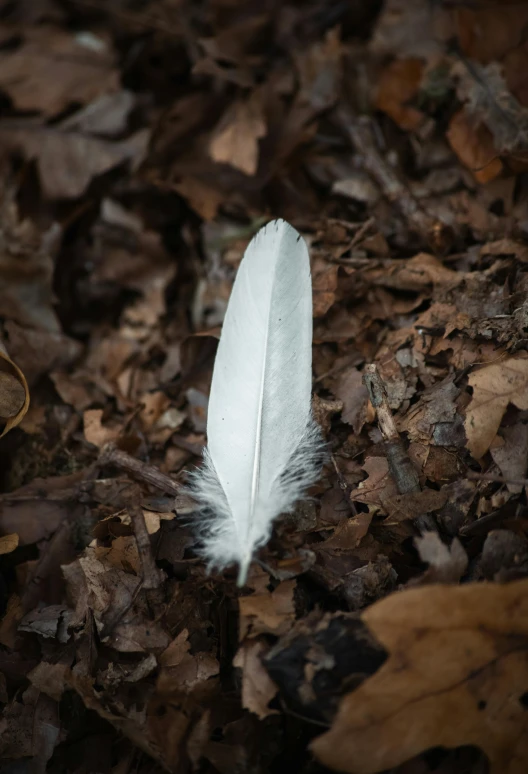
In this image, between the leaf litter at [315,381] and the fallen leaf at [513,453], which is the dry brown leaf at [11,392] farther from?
the fallen leaf at [513,453]

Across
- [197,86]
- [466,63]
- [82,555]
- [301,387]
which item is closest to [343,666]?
[301,387]

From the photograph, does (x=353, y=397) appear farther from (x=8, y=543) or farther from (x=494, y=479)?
(x=8, y=543)

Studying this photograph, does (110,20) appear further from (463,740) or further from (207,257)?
(463,740)

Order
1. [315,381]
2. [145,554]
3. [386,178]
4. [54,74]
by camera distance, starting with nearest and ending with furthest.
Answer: [145,554], [315,381], [386,178], [54,74]

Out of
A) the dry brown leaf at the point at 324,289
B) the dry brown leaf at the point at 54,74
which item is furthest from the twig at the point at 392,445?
the dry brown leaf at the point at 54,74

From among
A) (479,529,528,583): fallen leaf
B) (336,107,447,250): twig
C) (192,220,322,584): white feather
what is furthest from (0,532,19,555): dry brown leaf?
(336,107,447,250): twig

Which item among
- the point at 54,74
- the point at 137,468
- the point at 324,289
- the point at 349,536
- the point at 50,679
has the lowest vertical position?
the point at 50,679

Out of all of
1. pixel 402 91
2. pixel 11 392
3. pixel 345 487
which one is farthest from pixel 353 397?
pixel 402 91

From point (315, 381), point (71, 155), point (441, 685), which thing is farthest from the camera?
point (71, 155)
